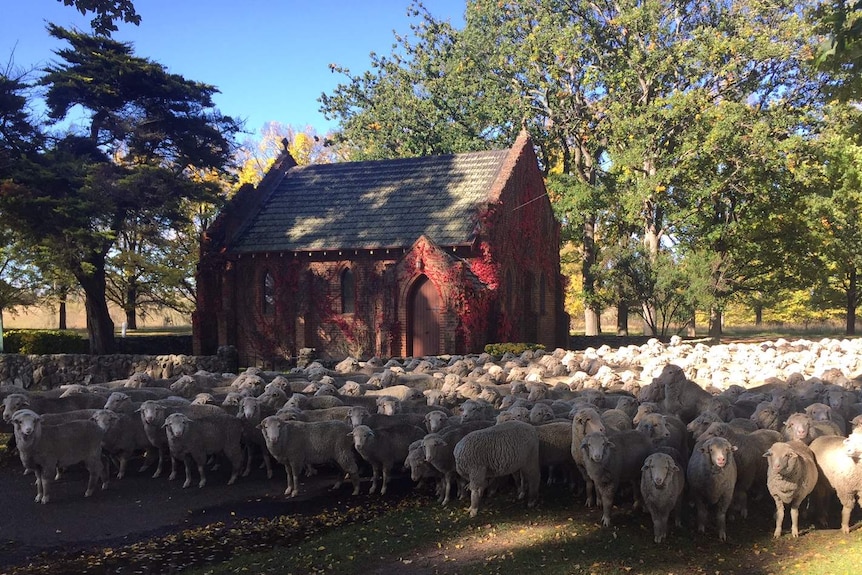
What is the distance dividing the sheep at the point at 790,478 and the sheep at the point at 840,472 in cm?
20

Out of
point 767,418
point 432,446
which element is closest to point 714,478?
point 767,418

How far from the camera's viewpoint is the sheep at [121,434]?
36.4 ft

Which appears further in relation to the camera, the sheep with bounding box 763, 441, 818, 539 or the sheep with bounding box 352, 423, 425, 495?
the sheep with bounding box 352, 423, 425, 495

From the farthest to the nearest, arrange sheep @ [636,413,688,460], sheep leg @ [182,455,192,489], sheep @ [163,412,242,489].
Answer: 1. sheep leg @ [182,455,192,489]
2. sheep @ [163,412,242,489]
3. sheep @ [636,413,688,460]

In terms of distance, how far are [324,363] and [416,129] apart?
24687mm

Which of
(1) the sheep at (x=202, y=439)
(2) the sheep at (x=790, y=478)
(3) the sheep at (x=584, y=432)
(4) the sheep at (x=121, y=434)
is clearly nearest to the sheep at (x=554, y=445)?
(3) the sheep at (x=584, y=432)

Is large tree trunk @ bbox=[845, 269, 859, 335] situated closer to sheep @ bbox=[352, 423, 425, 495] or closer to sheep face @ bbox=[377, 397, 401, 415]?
sheep face @ bbox=[377, 397, 401, 415]

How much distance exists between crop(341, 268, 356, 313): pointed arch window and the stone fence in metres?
6.79

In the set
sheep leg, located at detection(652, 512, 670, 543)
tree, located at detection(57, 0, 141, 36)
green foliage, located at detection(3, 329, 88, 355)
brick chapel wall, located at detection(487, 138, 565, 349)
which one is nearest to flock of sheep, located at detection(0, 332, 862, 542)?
sheep leg, located at detection(652, 512, 670, 543)

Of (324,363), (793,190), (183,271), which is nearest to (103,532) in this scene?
(324,363)

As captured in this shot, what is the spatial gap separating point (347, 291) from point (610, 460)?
2157 centimetres

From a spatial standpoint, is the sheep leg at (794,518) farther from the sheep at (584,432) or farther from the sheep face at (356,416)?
the sheep face at (356,416)

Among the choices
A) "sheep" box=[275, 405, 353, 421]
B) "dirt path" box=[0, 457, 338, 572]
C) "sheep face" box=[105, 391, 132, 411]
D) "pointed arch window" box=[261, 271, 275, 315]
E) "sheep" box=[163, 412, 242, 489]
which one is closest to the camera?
"dirt path" box=[0, 457, 338, 572]

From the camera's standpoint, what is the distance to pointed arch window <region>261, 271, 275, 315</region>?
30094 millimetres
